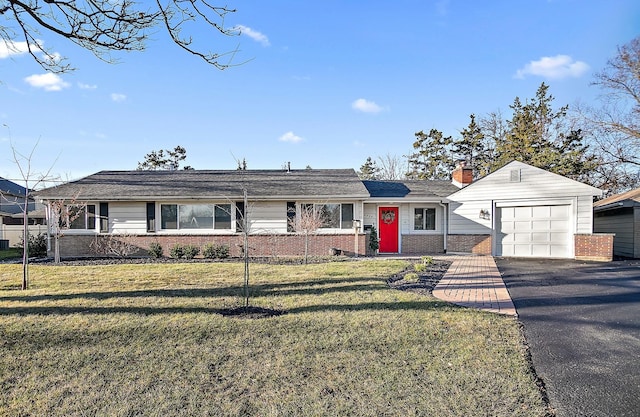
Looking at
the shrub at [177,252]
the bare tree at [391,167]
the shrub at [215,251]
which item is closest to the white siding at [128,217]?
the shrub at [177,252]

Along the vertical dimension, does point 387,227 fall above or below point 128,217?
below

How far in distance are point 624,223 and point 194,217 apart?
58.0 ft

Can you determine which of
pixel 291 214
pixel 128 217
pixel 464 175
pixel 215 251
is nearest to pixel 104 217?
pixel 128 217

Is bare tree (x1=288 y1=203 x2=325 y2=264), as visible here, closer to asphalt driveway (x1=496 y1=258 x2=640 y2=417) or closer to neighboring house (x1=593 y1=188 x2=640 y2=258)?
asphalt driveway (x1=496 y1=258 x2=640 y2=417)

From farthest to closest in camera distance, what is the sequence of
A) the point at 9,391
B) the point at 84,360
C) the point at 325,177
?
the point at 325,177
the point at 84,360
the point at 9,391

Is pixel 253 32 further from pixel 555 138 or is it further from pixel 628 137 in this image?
pixel 555 138

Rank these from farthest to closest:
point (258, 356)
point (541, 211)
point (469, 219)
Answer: point (469, 219)
point (541, 211)
point (258, 356)

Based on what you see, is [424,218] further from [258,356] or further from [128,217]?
[258,356]

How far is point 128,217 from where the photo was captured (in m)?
15.3

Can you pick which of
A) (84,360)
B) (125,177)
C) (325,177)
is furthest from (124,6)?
(125,177)

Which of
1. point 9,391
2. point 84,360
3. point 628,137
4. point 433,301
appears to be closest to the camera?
point 9,391

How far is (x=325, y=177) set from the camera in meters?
17.4

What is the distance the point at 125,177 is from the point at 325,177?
9.39m

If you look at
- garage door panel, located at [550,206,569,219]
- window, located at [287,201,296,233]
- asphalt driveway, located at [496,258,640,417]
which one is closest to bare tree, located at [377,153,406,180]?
garage door panel, located at [550,206,569,219]
